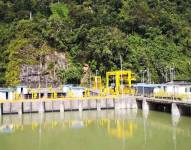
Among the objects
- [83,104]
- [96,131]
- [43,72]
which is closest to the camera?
[96,131]

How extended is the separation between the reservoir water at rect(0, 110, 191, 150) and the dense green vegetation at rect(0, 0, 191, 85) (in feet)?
87.2

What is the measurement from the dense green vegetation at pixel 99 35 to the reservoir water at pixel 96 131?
87.2 feet

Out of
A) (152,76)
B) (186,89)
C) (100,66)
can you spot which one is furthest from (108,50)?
(186,89)

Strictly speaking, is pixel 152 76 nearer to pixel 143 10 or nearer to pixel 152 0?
pixel 143 10

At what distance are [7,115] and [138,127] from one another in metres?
17.1

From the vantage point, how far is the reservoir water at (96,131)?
90.1 feet

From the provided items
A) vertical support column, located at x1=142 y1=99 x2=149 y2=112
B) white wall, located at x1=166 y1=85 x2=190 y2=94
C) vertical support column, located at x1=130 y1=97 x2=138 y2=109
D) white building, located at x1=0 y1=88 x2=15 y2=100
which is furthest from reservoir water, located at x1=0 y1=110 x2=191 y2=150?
white building, located at x1=0 y1=88 x2=15 y2=100

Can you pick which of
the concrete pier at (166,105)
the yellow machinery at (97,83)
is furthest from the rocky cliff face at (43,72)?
the concrete pier at (166,105)

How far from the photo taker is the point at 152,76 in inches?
2945

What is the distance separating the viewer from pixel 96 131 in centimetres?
3391

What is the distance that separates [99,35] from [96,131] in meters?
42.7

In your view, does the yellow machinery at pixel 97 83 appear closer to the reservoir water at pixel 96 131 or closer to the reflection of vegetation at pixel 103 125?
the reservoir water at pixel 96 131

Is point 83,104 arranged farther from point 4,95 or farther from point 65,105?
point 4,95

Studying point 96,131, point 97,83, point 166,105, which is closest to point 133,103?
point 166,105
